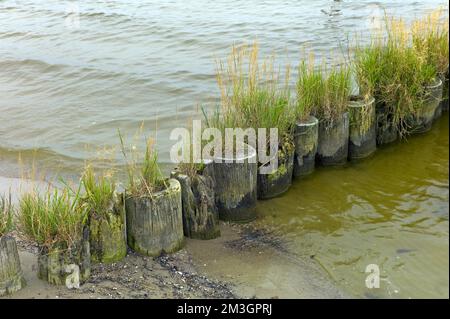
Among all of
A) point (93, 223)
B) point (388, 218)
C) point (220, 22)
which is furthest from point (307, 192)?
point (220, 22)

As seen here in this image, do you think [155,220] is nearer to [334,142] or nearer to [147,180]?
[147,180]

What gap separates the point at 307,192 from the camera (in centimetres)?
682

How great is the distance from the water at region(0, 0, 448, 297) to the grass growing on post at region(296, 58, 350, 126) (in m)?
0.79

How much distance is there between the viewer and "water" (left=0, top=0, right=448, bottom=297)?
5.64 m

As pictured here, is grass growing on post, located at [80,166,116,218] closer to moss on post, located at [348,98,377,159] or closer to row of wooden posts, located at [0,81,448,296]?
row of wooden posts, located at [0,81,448,296]

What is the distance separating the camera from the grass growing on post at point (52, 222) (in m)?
4.91

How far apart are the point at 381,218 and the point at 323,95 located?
182 centimetres

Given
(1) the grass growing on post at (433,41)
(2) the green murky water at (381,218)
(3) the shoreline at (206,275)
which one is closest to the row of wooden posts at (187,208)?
(3) the shoreline at (206,275)

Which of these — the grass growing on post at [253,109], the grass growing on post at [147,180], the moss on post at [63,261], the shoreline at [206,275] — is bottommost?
the shoreline at [206,275]

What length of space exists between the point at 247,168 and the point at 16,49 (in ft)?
35.9

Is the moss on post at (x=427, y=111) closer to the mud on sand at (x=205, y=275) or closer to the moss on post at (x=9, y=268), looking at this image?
the mud on sand at (x=205, y=275)

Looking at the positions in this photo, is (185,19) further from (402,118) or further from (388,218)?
(388,218)

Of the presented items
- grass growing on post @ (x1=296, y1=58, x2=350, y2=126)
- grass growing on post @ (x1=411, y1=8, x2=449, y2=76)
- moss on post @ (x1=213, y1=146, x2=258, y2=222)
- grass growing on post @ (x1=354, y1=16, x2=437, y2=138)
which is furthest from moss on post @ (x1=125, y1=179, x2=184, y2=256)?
grass growing on post @ (x1=411, y1=8, x2=449, y2=76)

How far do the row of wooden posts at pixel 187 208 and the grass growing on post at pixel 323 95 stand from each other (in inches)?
4.9
